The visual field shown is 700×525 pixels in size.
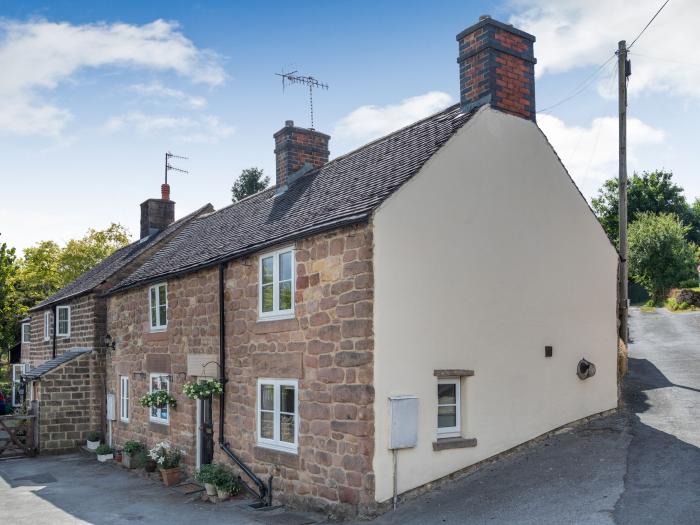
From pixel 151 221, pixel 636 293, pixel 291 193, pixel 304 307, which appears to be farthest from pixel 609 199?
pixel 304 307

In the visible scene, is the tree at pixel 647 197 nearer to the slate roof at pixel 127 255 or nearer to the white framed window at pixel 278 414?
the slate roof at pixel 127 255

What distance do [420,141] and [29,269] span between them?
41.9 meters

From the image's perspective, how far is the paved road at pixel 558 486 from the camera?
903 cm

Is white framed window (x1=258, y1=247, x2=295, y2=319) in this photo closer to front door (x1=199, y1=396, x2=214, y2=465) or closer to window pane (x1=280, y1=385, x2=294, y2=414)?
window pane (x1=280, y1=385, x2=294, y2=414)

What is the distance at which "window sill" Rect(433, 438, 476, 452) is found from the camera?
414 inches

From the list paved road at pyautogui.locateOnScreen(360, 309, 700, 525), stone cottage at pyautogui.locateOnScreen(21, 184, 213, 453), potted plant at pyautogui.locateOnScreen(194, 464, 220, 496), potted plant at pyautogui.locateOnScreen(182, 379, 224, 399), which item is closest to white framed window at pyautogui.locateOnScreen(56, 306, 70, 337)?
stone cottage at pyautogui.locateOnScreen(21, 184, 213, 453)

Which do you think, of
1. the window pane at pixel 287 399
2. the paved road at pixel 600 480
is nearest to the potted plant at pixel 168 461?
the window pane at pixel 287 399

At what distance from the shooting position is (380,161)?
43.0 feet

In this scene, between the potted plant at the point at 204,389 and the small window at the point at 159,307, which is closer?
the potted plant at the point at 204,389

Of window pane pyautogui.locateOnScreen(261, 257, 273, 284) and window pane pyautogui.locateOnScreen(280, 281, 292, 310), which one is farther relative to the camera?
window pane pyautogui.locateOnScreen(261, 257, 273, 284)

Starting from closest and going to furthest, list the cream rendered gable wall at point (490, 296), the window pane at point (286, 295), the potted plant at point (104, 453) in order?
the cream rendered gable wall at point (490, 296), the window pane at point (286, 295), the potted plant at point (104, 453)

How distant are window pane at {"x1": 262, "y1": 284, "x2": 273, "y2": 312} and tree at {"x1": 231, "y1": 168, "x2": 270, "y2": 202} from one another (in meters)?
36.5

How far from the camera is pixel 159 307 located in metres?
17.0

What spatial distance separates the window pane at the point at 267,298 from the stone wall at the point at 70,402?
11.3m
